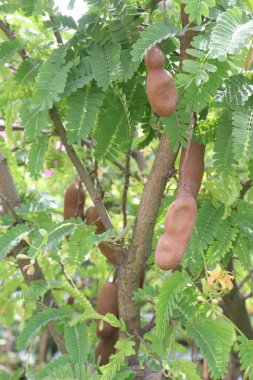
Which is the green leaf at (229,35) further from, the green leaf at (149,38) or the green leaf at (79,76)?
the green leaf at (79,76)

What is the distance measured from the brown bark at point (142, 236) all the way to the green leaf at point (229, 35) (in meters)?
0.29

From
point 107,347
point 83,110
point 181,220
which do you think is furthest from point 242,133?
point 107,347

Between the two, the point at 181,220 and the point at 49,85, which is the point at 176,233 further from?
the point at 49,85

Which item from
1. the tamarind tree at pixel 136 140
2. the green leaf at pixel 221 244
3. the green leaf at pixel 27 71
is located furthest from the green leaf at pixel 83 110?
the green leaf at pixel 221 244

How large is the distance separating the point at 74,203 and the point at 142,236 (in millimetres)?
335

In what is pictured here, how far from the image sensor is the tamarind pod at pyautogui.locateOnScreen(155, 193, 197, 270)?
1059 mm

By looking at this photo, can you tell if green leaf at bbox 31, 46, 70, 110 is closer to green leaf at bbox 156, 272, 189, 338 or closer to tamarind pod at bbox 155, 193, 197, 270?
tamarind pod at bbox 155, 193, 197, 270

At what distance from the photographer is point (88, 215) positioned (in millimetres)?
1588

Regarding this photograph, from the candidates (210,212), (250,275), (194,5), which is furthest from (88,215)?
(250,275)

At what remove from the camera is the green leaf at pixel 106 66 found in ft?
4.05

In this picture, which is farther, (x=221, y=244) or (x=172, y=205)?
(x=221, y=244)

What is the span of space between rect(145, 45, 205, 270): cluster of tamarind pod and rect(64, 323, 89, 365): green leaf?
0.49 metres

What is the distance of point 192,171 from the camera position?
1238 millimetres

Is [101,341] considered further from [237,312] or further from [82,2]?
[82,2]
